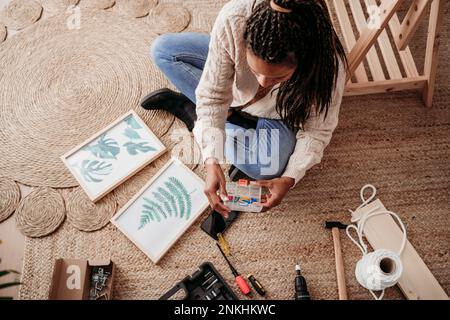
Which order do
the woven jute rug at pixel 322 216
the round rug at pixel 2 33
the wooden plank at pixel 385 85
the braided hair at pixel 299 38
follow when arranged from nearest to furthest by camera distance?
1. the braided hair at pixel 299 38
2. the woven jute rug at pixel 322 216
3. the wooden plank at pixel 385 85
4. the round rug at pixel 2 33

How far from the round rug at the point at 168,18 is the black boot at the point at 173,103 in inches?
12.5

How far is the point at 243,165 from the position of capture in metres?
1.06

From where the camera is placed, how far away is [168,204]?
1174mm

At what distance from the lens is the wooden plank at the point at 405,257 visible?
108 cm

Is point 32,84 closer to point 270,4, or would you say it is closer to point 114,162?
point 114,162

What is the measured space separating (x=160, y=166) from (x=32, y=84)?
0.59m

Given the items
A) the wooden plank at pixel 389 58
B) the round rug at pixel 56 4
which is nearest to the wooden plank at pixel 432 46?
the wooden plank at pixel 389 58

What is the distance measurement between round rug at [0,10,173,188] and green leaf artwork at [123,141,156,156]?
82 millimetres

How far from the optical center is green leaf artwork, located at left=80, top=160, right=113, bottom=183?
3.93 ft

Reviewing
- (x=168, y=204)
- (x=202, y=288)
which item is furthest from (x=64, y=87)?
(x=202, y=288)

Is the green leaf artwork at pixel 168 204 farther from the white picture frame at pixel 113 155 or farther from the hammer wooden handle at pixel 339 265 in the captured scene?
the hammer wooden handle at pixel 339 265

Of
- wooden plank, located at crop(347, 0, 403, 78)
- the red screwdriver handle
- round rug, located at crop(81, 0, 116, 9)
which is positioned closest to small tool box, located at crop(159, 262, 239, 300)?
the red screwdriver handle

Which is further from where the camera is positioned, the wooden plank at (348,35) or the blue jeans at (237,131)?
the wooden plank at (348,35)

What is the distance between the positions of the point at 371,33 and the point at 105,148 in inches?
36.1
